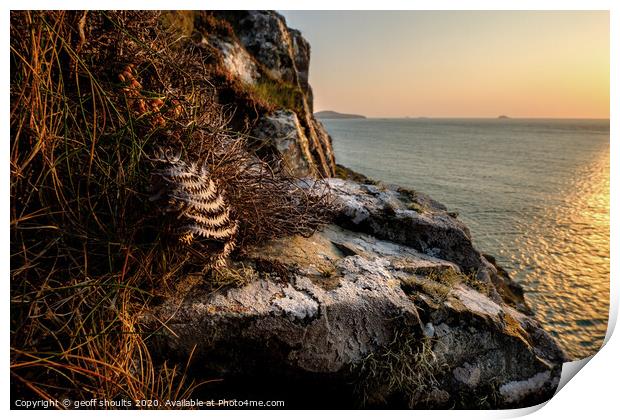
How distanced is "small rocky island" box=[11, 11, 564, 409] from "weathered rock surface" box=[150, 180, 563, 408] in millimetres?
11

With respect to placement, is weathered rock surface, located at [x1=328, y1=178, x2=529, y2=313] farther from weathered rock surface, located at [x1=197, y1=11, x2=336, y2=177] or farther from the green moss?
the green moss

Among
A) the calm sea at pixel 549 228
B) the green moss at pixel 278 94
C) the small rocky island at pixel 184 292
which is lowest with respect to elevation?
the calm sea at pixel 549 228

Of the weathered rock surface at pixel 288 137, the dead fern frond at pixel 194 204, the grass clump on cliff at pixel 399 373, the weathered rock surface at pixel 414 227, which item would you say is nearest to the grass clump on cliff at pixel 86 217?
the dead fern frond at pixel 194 204

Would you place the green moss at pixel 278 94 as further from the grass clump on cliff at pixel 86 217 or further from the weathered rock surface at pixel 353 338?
the weathered rock surface at pixel 353 338

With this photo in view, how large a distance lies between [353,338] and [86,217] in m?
2.12

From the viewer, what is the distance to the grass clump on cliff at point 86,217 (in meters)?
2.47

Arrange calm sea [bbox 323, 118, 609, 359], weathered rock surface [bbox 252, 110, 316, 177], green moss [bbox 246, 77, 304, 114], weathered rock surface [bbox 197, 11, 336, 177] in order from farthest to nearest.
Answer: calm sea [bbox 323, 118, 609, 359], green moss [bbox 246, 77, 304, 114], weathered rock surface [bbox 197, 11, 336, 177], weathered rock surface [bbox 252, 110, 316, 177]

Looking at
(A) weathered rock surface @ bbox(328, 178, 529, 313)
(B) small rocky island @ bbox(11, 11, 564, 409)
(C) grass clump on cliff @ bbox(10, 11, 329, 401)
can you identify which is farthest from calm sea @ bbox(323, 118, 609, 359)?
(C) grass clump on cliff @ bbox(10, 11, 329, 401)

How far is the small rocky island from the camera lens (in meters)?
2.53

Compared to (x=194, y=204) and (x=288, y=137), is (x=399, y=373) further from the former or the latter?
(x=288, y=137)

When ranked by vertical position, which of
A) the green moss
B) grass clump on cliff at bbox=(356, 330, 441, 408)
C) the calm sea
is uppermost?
the green moss

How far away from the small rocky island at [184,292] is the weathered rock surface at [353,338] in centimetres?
1
